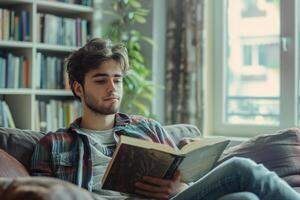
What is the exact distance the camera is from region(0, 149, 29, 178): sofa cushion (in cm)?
201

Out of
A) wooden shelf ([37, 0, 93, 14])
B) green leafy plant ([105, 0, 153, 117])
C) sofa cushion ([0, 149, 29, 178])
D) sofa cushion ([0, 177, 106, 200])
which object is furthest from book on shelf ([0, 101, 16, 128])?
sofa cushion ([0, 177, 106, 200])

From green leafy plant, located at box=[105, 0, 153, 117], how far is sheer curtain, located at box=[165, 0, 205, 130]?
16 cm

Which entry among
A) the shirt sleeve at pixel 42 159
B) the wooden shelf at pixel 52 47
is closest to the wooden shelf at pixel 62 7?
the wooden shelf at pixel 52 47

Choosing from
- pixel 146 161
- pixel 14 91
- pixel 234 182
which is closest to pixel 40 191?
pixel 146 161

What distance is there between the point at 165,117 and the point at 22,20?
124 cm

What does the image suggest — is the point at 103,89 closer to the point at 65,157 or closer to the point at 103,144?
the point at 103,144

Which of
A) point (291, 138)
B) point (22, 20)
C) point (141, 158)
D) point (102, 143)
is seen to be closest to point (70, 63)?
point (102, 143)

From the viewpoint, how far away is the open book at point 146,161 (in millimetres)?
1901

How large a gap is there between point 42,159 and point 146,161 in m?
0.51

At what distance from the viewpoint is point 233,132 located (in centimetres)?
405

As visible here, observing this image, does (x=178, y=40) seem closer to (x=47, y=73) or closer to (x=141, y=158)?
(x=47, y=73)

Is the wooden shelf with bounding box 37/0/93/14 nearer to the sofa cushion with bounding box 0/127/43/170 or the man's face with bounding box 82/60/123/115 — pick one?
the man's face with bounding box 82/60/123/115

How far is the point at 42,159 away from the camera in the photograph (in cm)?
224

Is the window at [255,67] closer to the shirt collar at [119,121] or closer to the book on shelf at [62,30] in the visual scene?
the book on shelf at [62,30]
